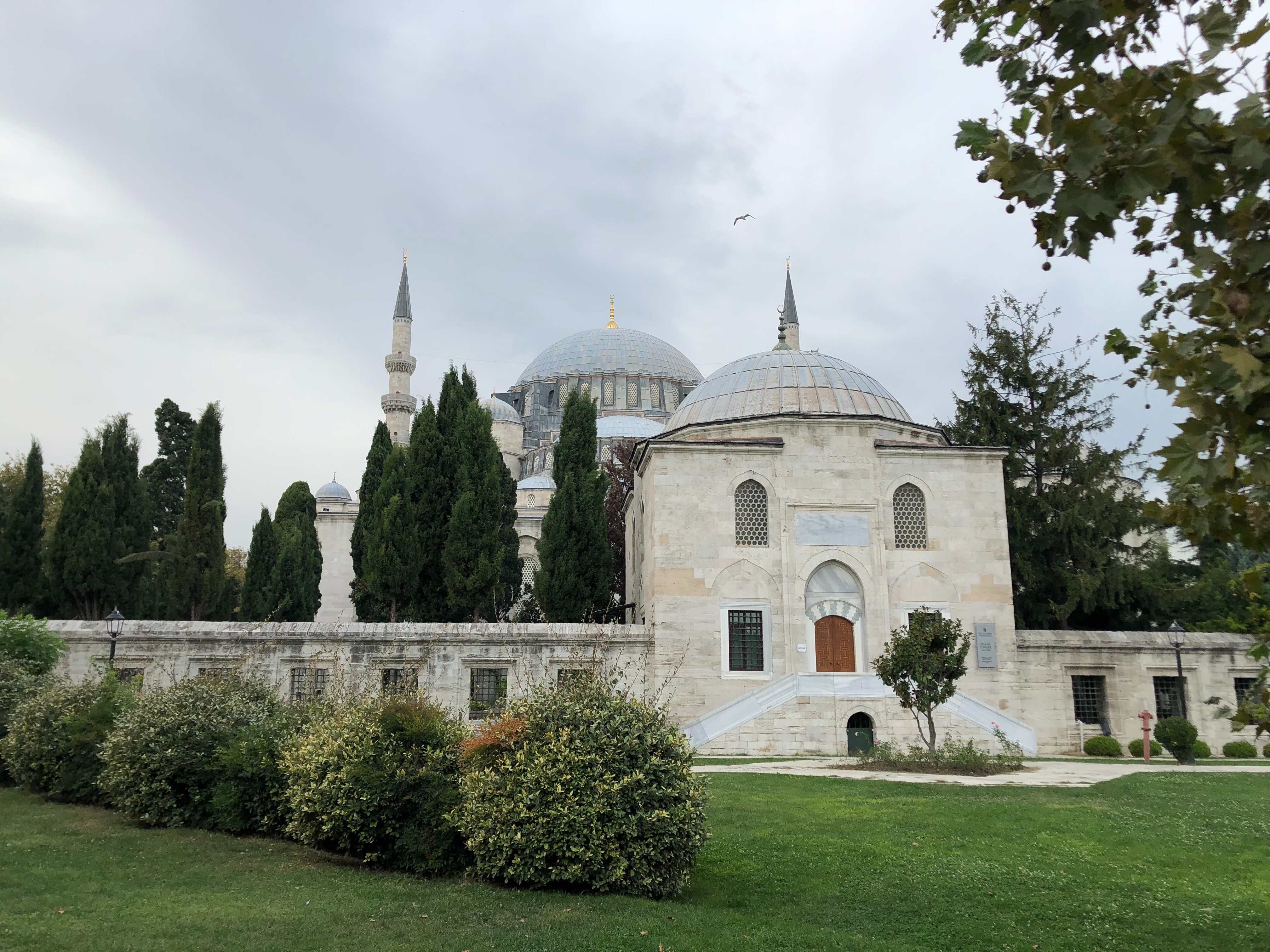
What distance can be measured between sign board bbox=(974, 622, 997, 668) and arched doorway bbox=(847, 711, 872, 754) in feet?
9.51

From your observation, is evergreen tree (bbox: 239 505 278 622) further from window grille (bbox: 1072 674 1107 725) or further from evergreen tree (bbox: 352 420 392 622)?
window grille (bbox: 1072 674 1107 725)

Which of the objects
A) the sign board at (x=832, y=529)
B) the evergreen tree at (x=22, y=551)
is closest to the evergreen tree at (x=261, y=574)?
the evergreen tree at (x=22, y=551)

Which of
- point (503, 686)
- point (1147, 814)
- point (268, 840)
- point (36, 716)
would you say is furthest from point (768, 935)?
point (503, 686)

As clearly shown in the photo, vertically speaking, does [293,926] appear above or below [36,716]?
below

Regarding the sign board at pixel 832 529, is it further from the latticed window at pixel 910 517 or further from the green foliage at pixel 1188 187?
the green foliage at pixel 1188 187

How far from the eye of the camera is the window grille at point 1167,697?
20969mm

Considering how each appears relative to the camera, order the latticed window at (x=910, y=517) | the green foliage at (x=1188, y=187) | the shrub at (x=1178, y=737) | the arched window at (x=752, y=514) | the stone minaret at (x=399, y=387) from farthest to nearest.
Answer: the stone minaret at (x=399, y=387) → the latticed window at (x=910, y=517) → the arched window at (x=752, y=514) → the shrub at (x=1178, y=737) → the green foliage at (x=1188, y=187)

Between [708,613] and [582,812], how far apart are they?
44.3 feet

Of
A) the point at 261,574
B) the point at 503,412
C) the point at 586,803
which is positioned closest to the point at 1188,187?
the point at 586,803

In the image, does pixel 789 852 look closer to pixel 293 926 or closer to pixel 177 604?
pixel 293 926

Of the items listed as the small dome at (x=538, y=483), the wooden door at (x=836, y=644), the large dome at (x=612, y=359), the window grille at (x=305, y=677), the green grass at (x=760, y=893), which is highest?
the large dome at (x=612, y=359)

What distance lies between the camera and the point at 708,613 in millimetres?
20484

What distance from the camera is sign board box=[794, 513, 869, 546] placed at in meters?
21.0

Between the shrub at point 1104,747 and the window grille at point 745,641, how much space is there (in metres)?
6.94
